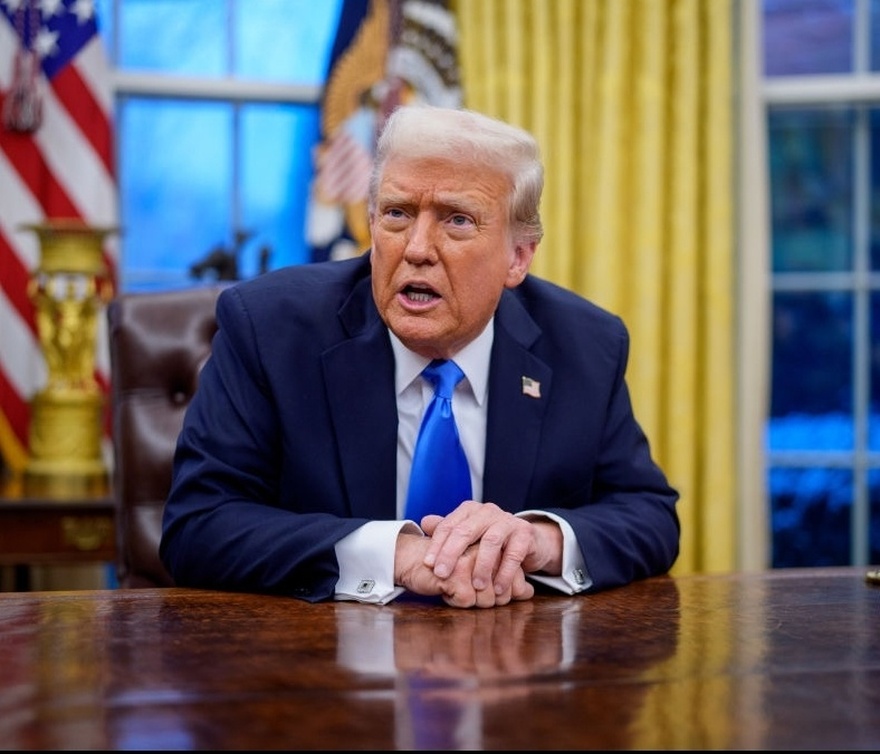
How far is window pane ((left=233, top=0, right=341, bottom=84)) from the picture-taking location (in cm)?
396

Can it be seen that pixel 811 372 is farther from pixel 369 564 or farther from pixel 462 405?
pixel 369 564

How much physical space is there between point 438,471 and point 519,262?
0.38m

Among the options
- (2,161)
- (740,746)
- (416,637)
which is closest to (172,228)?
(2,161)

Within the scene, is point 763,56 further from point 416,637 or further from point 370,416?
point 416,637

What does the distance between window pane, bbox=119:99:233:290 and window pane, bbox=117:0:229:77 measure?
0.11 metres

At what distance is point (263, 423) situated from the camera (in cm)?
190

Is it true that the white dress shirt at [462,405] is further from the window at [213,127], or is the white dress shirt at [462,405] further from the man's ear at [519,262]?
the window at [213,127]

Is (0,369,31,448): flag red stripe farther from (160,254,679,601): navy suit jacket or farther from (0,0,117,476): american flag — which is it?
(160,254,679,601): navy suit jacket

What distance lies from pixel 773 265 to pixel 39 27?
2.29m

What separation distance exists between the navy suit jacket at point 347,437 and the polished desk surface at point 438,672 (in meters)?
0.15

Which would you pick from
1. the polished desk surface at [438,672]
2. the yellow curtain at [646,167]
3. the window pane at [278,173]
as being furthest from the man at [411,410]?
the window pane at [278,173]

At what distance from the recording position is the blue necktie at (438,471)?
1864 millimetres

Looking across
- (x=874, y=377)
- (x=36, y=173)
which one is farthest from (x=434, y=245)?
(x=874, y=377)

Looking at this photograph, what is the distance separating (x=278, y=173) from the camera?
4.04m
